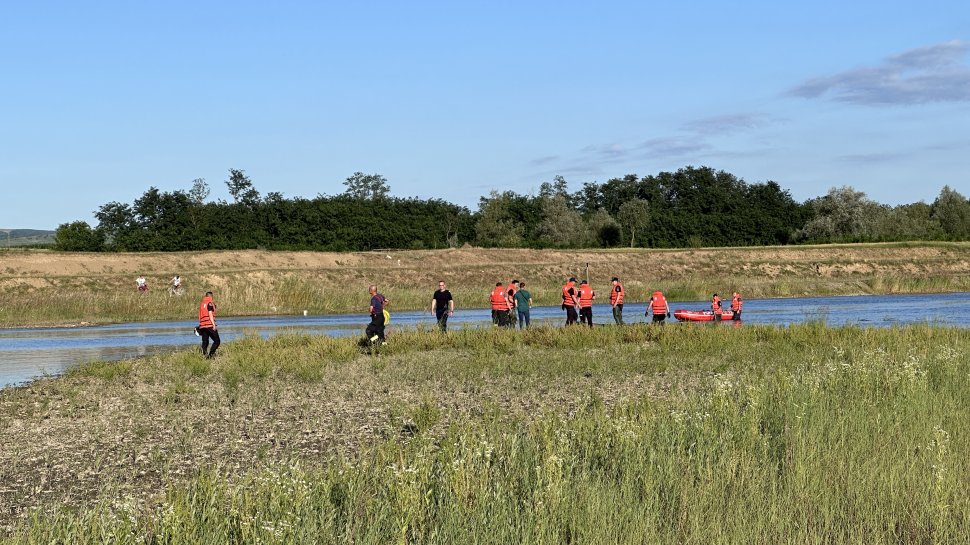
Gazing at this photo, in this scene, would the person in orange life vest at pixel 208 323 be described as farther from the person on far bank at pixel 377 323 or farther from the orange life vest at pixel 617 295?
the orange life vest at pixel 617 295

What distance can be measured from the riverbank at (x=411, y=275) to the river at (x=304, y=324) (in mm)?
3797

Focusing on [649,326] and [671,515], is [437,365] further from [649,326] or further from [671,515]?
[671,515]

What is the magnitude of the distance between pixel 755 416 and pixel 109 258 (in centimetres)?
7217

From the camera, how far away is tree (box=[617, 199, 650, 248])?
12144 centimetres

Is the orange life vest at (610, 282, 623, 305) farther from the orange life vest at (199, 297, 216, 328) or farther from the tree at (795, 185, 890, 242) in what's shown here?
the tree at (795, 185, 890, 242)

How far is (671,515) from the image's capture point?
8.39 meters

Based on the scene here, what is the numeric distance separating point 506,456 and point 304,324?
110ft

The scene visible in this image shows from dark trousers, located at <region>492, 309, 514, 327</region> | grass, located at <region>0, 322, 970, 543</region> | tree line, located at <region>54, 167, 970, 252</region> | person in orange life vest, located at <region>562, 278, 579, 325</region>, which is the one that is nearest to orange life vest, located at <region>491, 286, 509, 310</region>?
dark trousers, located at <region>492, 309, 514, 327</region>

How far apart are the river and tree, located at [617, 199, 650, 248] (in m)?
63.1

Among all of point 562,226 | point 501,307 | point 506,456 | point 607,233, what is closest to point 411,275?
point 562,226

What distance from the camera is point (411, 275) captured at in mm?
75750

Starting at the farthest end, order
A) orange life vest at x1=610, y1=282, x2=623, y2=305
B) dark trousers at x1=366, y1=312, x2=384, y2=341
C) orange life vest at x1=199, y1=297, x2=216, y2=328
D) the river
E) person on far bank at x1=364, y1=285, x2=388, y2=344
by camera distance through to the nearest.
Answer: orange life vest at x1=610, y1=282, x2=623, y2=305 → the river → dark trousers at x1=366, y1=312, x2=384, y2=341 → person on far bank at x1=364, y1=285, x2=388, y2=344 → orange life vest at x1=199, y1=297, x2=216, y2=328

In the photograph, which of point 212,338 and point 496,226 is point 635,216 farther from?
point 212,338

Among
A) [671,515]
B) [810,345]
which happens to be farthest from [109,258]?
[671,515]
